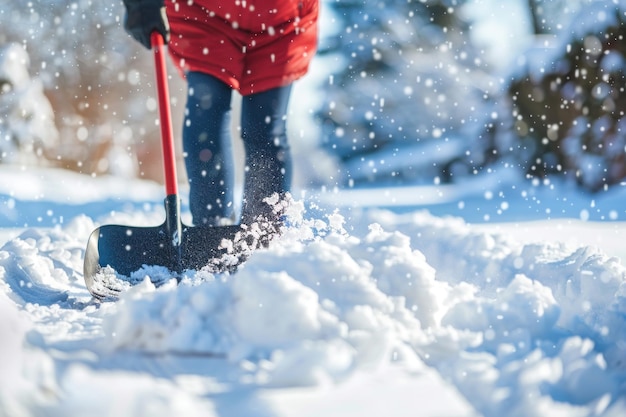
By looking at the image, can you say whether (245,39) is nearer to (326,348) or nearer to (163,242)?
(163,242)

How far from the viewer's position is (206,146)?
1.61m

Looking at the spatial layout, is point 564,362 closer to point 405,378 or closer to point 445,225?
point 405,378

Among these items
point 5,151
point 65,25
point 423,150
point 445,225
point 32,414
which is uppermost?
point 65,25

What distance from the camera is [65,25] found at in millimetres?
2996

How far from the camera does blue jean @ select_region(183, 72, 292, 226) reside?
1.60 metres

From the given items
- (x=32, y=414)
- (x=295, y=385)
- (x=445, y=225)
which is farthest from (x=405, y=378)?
(x=445, y=225)

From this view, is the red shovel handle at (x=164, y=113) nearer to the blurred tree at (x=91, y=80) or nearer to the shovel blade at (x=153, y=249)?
the shovel blade at (x=153, y=249)

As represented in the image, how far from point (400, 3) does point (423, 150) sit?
1.00 meters

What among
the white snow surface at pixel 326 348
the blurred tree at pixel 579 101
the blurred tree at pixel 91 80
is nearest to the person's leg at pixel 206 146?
the white snow surface at pixel 326 348

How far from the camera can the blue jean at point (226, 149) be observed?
1.60 meters

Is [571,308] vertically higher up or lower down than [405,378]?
higher up

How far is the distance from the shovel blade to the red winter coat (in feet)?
1.45

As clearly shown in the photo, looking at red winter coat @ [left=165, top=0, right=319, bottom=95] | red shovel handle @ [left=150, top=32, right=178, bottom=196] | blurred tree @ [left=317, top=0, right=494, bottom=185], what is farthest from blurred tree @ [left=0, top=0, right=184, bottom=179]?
red shovel handle @ [left=150, top=32, right=178, bottom=196]

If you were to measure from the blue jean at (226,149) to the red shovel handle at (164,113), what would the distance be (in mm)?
78
